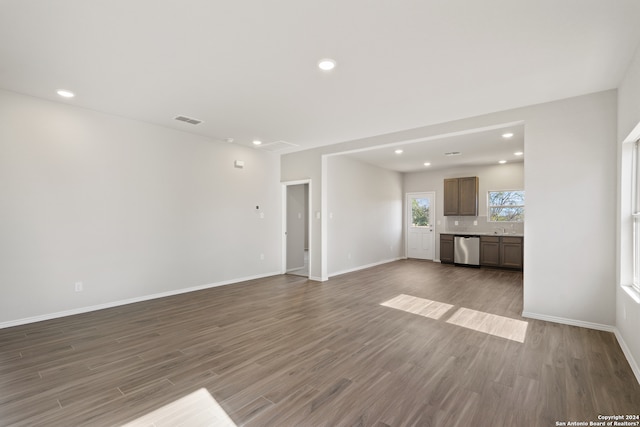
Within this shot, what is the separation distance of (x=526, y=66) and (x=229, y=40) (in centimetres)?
277

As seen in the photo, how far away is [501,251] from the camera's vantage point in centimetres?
741

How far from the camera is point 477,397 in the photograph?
2178mm

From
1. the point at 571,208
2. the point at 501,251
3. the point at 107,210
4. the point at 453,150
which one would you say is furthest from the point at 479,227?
the point at 107,210

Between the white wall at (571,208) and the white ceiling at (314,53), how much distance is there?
280 millimetres

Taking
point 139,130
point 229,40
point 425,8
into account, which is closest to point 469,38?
point 425,8

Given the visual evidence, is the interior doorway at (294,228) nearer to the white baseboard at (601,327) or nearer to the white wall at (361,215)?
the white wall at (361,215)

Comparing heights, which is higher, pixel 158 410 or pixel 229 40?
pixel 229 40

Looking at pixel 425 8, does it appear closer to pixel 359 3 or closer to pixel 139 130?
pixel 359 3

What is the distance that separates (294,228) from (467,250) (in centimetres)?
454

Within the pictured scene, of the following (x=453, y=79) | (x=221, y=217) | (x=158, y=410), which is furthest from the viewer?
(x=221, y=217)

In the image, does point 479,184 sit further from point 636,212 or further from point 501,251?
point 636,212

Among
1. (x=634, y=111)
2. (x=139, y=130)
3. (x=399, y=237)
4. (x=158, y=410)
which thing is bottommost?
(x=158, y=410)

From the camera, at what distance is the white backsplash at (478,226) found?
771 cm

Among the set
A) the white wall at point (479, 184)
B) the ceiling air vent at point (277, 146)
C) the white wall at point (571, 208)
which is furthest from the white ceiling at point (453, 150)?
the ceiling air vent at point (277, 146)
